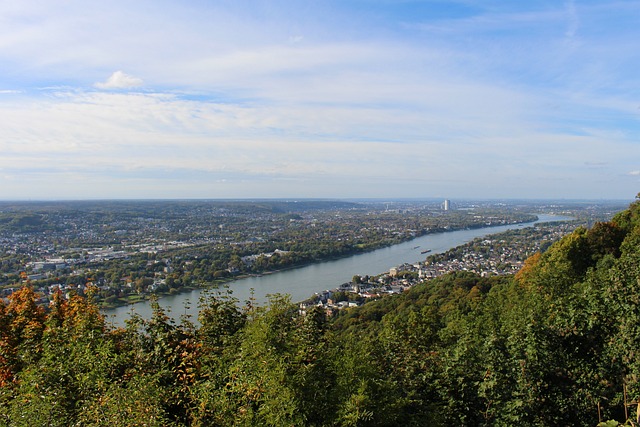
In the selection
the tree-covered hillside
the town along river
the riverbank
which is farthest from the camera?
the town along river

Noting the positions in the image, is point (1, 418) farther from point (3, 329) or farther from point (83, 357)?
point (3, 329)

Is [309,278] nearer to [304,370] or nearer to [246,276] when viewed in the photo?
[246,276]

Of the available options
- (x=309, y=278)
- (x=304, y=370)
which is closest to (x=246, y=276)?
(x=309, y=278)

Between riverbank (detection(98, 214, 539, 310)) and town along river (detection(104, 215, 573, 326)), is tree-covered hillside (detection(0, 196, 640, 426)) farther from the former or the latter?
town along river (detection(104, 215, 573, 326))

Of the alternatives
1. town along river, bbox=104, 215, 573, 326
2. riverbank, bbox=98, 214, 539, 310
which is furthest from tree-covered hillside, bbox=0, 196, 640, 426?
town along river, bbox=104, 215, 573, 326

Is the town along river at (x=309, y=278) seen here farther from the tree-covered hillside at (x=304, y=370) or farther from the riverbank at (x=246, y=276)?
the tree-covered hillside at (x=304, y=370)

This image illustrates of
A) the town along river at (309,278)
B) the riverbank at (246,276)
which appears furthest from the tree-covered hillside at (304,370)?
the town along river at (309,278)
